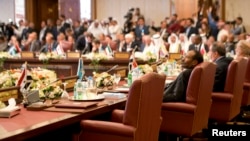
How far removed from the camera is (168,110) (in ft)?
14.3

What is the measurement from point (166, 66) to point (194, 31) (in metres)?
5.73

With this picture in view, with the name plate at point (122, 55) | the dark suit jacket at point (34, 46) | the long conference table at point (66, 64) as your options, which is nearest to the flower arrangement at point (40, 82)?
the long conference table at point (66, 64)

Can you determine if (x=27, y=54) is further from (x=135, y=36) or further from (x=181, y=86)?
(x=181, y=86)

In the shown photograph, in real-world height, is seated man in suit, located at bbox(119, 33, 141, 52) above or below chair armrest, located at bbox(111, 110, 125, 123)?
above

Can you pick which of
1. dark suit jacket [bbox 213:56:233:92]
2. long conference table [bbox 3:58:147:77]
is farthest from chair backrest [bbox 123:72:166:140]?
long conference table [bbox 3:58:147:77]

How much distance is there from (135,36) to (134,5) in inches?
127

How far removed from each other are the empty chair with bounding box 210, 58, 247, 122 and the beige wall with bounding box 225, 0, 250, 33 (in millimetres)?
8708

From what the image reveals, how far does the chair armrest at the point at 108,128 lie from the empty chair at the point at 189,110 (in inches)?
42.1

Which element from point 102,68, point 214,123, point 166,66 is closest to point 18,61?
point 102,68

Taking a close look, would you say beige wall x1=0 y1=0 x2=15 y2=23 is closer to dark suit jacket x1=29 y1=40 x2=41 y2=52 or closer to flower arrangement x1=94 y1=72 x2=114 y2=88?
dark suit jacket x1=29 y1=40 x2=41 y2=52

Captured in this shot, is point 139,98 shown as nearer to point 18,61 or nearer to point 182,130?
point 182,130

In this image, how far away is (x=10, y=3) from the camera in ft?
52.5

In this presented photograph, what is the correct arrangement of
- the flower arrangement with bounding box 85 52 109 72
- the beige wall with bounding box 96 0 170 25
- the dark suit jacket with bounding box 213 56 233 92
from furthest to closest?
the beige wall with bounding box 96 0 170 25
the flower arrangement with bounding box 85 52 109 72
the dark suit jacket with bounding box 213 56 233 92

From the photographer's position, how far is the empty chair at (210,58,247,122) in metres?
5.10
